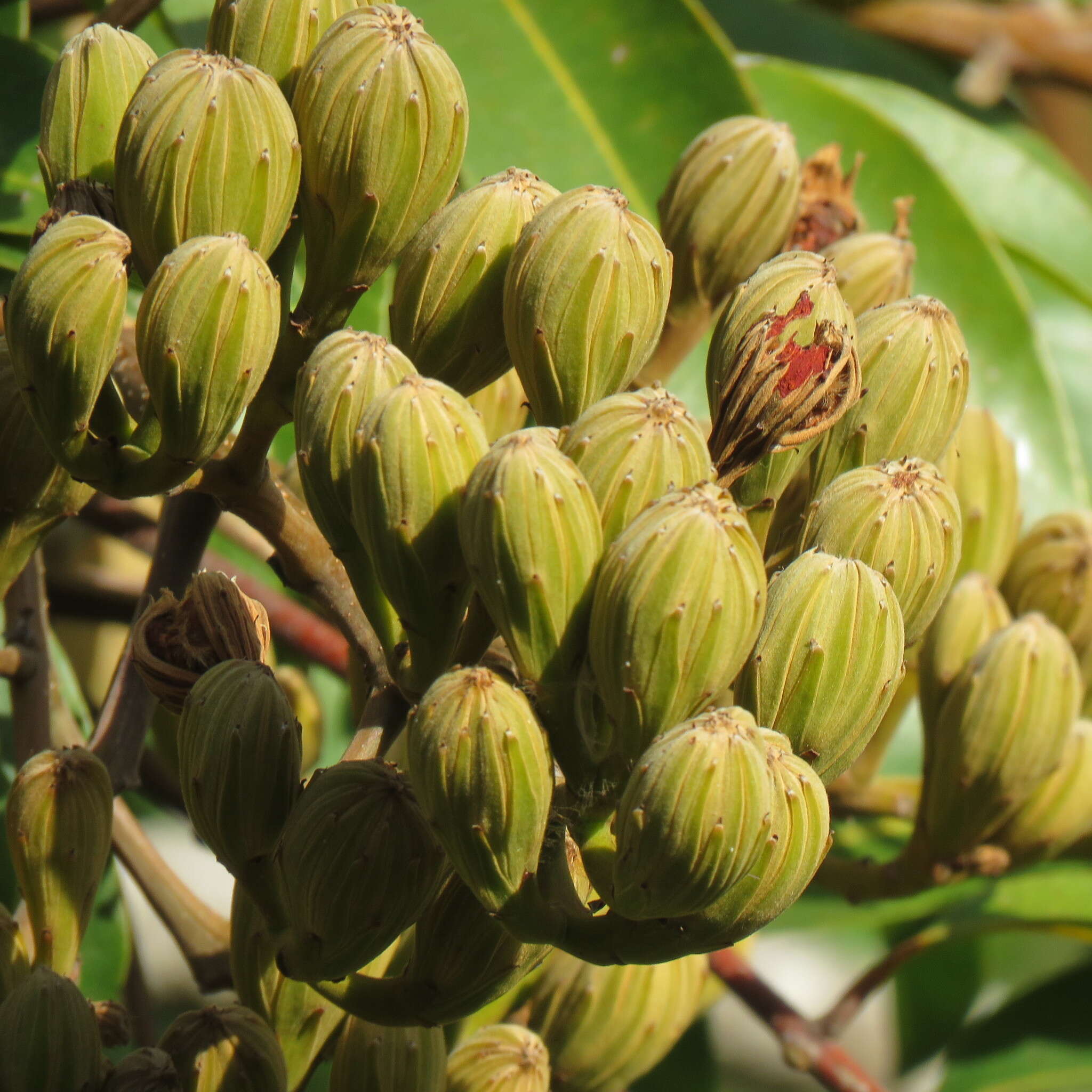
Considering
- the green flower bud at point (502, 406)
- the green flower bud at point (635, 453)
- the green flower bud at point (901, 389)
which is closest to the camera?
the green flower bud at point (635, 453)

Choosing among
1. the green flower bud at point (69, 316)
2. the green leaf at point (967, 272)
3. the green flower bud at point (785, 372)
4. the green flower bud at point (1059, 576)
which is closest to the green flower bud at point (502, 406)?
the green flower bud at point (785, 372)

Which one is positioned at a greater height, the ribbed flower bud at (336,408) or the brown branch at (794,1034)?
the ribbed flower bud at (336,408)

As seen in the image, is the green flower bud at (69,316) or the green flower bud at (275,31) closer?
the green flower bud at (69,316)

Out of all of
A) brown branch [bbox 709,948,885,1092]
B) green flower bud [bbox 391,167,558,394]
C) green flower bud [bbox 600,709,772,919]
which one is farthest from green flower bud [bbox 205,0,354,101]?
brown branch [bbox 709,948,885,1092]

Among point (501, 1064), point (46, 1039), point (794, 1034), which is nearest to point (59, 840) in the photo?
point (46, 1039)

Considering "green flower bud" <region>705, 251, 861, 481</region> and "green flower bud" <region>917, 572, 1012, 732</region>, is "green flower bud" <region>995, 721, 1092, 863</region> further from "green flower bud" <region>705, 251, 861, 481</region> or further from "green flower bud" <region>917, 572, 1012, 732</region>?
"green flower bud" <region>705, 251, 861, 481</region>

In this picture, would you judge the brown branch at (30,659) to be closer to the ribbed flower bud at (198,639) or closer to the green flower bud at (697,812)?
the ribbed flower bud at (198,639)
